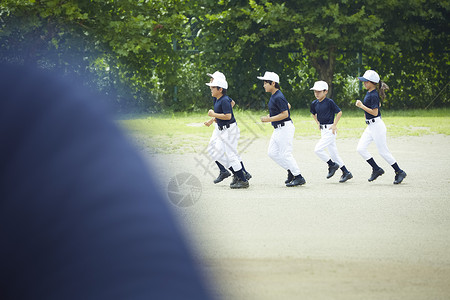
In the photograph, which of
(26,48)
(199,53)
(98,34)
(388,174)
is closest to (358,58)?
(199,53)

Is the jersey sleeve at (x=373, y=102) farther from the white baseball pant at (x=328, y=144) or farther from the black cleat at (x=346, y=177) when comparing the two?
the black cleat at (x=346, y=177)

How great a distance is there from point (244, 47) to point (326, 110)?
46.7ft

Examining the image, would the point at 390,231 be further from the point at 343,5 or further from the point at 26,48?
the point at 343,5

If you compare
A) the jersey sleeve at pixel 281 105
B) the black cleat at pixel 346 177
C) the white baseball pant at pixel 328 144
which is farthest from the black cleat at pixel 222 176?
the black cleat at pixel 346 177

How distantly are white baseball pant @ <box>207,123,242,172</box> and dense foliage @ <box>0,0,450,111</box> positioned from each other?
39.7ft

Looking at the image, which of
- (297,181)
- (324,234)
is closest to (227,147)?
(297,181)

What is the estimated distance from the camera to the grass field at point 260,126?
571 inches

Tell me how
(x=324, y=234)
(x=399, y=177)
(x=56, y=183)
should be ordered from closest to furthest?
1. (x=56, y=183)
2. (x=324, y=234)
3. (x=399, y=177)

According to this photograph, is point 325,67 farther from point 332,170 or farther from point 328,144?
point 332,170

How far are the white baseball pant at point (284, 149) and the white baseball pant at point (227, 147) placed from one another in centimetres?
51

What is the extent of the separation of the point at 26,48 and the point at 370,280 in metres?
17.5

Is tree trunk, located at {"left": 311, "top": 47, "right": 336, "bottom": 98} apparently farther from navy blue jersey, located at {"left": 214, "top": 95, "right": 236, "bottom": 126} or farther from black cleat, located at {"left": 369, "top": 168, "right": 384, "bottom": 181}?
navy blue jersey, located at {"left": 214, "top": 95, "right": 236, "bottom": 126}

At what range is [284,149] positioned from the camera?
364 inches

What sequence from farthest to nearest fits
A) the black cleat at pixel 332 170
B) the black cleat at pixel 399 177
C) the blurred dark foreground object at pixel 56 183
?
1. the black cleat at pixel 332 170
2. the black cleat at pixel 399 177
3. the blurred dark foreground object at pixel 56 183
